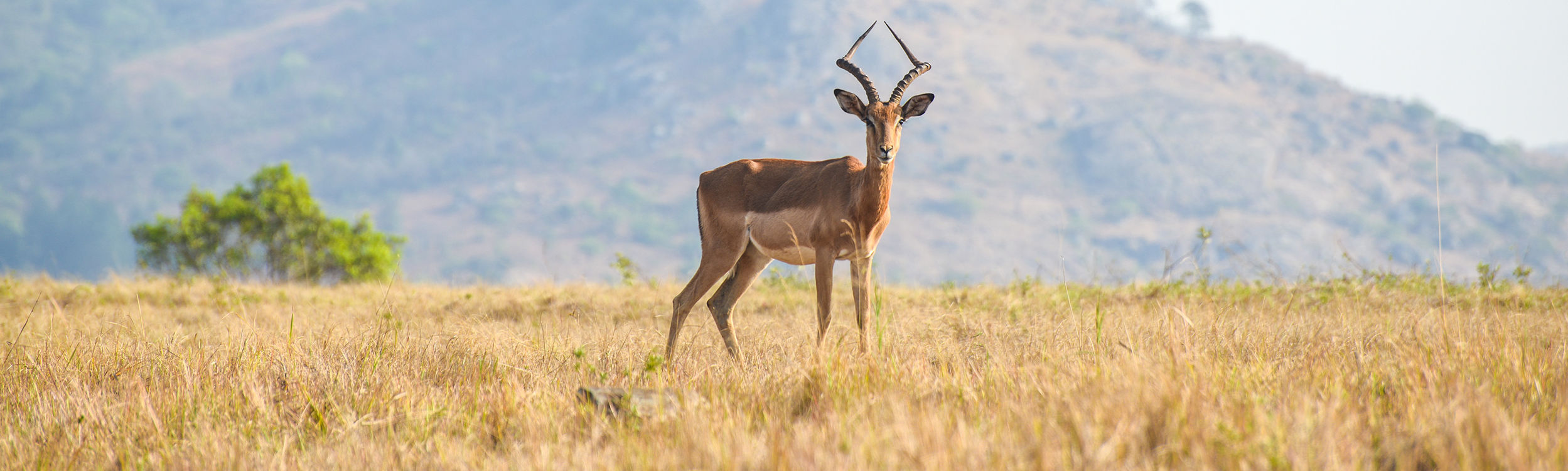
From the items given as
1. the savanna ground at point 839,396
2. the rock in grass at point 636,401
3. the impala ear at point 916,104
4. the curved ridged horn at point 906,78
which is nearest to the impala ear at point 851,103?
the curved ridged horn at point 906,78

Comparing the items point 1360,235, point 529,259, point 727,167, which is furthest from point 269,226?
point 1360,235

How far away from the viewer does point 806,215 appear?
7.70 metres

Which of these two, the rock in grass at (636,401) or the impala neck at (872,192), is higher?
the impala neck at (872,192)

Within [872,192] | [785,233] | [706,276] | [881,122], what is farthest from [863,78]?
[706,276]

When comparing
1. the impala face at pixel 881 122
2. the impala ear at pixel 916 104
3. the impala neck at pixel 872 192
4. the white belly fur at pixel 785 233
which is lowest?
the white belly fur at pixel 785 233

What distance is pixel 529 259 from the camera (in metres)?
189

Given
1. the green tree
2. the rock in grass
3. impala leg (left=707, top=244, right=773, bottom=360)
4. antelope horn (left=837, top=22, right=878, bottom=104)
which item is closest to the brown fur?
impala leg (left=707, top=244, right=773, bottom=360)

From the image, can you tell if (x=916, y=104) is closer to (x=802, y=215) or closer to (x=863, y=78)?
(x=863, y=78)

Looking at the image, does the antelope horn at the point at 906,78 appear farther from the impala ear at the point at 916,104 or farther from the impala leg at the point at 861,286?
the impala leg at the point at 861,286

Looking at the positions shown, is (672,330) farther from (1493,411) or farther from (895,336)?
(1493,411)

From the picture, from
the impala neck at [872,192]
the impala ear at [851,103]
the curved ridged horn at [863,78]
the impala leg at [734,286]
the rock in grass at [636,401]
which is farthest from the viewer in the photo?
the impala leg at [734,286]

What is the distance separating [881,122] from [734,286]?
190 centimetres

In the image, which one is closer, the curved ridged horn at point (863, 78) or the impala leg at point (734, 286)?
the curved ridged horn at point (863, 78)

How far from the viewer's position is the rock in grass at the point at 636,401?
4941 mm
